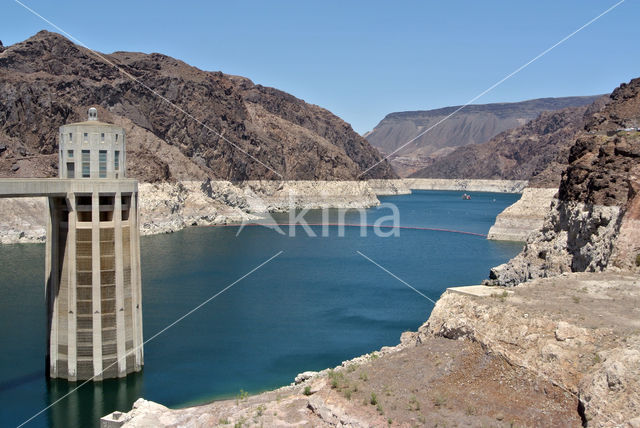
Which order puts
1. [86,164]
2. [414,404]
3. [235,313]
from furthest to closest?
[235,313], [86,164], [414,404]

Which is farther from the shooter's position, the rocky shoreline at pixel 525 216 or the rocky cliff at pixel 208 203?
the rocky shoreline at pixel 525 216

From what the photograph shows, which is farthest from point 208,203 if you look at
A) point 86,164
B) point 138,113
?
point 86,164

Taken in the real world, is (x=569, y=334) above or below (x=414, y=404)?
above

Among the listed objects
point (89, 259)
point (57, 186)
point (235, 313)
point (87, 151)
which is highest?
A: point (87, 151)

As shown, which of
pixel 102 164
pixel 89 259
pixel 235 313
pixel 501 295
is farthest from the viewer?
pixel 235 313

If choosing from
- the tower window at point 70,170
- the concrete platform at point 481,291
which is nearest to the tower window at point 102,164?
the tower window at point 70,170

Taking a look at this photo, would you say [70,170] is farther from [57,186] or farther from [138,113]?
[138,113]

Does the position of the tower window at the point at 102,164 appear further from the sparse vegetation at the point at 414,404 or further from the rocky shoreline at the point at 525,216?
the rocky shoreline at the point at 525,216

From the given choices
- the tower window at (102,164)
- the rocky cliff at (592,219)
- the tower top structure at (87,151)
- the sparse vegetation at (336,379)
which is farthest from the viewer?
the rocky cliff at (592,219)

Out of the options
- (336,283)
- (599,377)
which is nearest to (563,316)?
(599,377)
